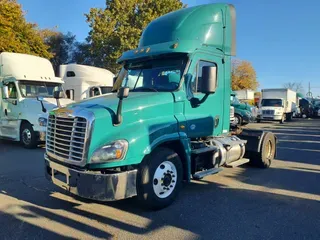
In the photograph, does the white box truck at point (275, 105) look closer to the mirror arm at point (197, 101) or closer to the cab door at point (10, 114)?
the cab door at point (10, 114)

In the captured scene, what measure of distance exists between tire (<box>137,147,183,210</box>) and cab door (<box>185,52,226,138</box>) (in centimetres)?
73

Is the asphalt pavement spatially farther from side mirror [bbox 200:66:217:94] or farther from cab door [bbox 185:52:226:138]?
side mirror [bbox 200:66:217:94]

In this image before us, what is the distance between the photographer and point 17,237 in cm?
383

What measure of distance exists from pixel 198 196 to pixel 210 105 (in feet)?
5.72

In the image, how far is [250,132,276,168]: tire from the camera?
764 centimetres

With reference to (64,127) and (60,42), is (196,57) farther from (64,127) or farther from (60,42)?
(60,42)

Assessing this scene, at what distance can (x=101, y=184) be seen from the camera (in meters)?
4.10

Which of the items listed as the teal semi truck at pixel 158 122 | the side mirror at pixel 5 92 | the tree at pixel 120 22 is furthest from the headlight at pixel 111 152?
the tree at pixel 120 22

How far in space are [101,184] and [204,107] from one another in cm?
253

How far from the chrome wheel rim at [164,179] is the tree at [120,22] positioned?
22767 mm

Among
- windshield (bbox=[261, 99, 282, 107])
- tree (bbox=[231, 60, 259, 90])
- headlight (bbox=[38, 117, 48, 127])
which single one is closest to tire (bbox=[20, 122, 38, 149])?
headlight (bbox=[38, 117, 48, 127])

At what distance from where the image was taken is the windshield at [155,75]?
17.4 ft

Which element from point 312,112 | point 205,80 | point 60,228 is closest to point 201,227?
point 60,228

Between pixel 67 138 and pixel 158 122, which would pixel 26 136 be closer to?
pixel 67 138
